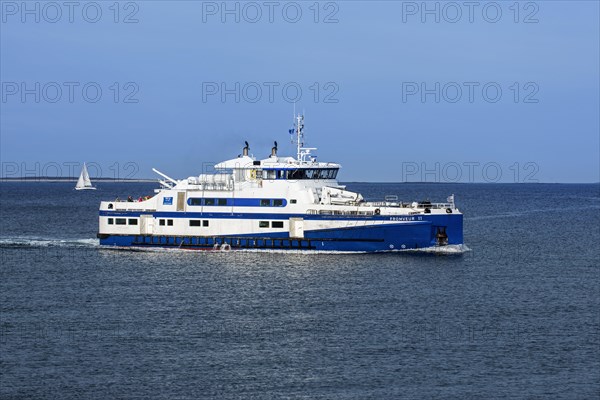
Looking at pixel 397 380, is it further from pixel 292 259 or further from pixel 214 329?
pixel 292 259

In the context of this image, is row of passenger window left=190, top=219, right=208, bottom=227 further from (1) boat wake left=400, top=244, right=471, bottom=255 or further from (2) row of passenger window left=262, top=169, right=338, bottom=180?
(1) boat wake left=400, top=244, right=471, bottom=255

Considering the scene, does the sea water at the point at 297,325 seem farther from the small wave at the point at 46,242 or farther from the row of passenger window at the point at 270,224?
the small wave at the point at 46,242

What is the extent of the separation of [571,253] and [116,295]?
38.2m

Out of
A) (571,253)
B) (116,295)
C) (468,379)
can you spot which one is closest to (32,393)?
(468,379)

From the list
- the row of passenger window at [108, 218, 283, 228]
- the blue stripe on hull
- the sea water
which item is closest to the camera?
the sea water

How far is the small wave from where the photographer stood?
7231 centimetres

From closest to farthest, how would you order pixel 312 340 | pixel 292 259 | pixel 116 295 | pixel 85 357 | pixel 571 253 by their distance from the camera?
pixel 85 357 → pixel 312 340 → pixel 116 295 → pixel 292 259 → pixel 571 253

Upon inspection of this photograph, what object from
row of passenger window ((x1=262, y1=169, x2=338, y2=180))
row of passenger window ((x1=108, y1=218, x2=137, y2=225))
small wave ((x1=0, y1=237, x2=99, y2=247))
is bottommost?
small wave ((x1=0, y1=237, x2=99, y2=247))

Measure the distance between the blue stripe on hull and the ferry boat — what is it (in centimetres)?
7

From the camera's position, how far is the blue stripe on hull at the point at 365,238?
60.8 meters

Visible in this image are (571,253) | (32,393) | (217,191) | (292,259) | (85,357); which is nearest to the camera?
(32,393)

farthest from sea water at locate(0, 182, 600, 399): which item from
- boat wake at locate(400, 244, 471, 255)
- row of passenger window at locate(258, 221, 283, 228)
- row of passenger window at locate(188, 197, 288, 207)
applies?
row of passenger window at locate(188, 197, 288, 207)

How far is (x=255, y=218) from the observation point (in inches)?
2477

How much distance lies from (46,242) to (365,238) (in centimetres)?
2801
